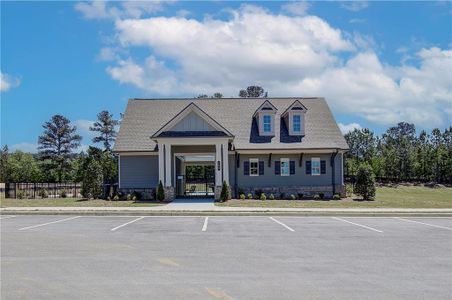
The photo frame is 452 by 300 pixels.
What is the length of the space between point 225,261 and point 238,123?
83.4 ft

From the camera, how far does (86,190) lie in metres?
30.8

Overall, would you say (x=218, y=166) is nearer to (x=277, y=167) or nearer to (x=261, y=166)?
(x=261, y=166)

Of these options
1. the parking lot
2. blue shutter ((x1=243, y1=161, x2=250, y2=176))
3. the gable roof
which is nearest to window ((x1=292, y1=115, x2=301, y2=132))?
the gable roof

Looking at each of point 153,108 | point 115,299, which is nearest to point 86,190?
point 153,108

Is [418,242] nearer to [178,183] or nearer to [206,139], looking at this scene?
[206,139]

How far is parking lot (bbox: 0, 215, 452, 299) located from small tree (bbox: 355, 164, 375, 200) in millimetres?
13061

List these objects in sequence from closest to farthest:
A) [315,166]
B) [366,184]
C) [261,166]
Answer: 1. [366,184]
2. [261,166]
3. [315,166]

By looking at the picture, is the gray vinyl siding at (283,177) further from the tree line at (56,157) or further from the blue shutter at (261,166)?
the tree line at (56,157)

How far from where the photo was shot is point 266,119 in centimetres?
3394

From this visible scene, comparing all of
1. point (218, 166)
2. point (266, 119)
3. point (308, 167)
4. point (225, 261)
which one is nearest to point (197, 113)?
point (218, 166)

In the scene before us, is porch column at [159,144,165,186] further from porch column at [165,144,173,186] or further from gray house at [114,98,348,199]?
porch column at [165,144,173,186]

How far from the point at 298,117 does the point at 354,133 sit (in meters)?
38.6

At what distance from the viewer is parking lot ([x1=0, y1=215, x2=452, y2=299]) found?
25.3ft

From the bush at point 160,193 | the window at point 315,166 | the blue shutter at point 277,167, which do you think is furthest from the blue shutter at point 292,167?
the bush at point 160,193
